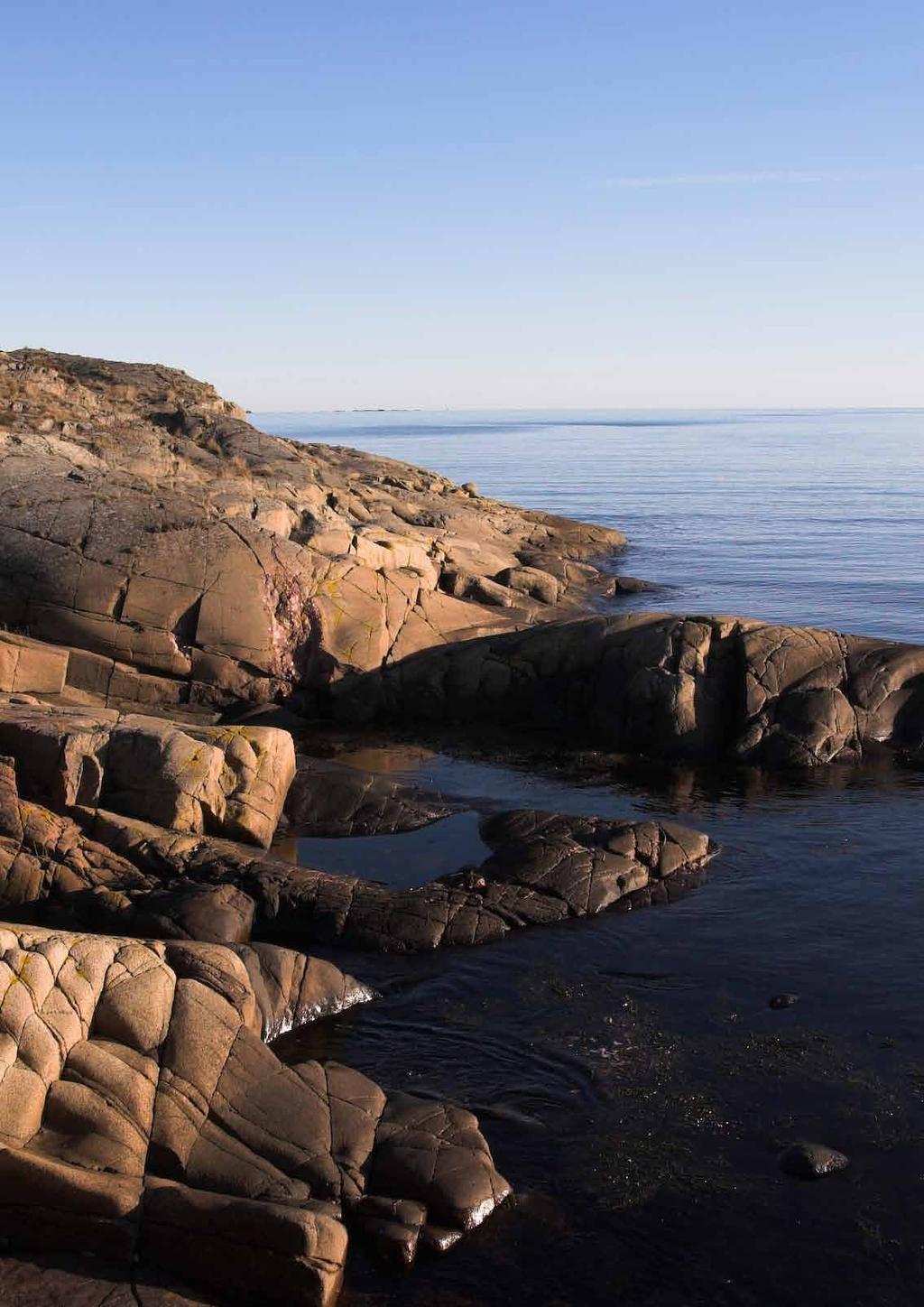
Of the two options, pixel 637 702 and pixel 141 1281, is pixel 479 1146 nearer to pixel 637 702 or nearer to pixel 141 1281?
pixel 141 1281

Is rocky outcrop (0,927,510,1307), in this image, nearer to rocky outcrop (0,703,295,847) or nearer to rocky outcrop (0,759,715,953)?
rocky outcrop (0,759,715,953)

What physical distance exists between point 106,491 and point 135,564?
3871 millimetres

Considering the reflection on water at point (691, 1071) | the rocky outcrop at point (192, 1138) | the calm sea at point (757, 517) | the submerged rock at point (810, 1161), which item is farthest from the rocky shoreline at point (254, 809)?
the calm sea at point (757, 517)

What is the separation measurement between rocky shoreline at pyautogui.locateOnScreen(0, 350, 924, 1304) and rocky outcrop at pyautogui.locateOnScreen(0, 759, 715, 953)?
5 cm

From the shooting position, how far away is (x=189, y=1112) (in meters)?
12.3

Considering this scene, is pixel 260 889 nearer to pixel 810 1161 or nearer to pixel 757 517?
pixel 810 1161

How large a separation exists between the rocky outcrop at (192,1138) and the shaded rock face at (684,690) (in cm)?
1613

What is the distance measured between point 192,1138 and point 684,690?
18.3 m

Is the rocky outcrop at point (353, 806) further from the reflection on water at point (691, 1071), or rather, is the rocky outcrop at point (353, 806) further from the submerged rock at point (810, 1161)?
the submerged rock at point (810, 1161)

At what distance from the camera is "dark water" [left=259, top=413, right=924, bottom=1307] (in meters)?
11.5

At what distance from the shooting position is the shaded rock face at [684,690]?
90.8 feet

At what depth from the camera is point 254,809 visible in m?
20.8

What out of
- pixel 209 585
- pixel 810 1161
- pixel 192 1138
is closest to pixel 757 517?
pixel 209 585

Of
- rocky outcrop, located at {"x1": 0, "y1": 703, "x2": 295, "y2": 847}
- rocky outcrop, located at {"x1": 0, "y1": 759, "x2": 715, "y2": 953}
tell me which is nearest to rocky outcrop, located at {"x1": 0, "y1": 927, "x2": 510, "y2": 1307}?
rocky outcrop, located at {"x1": 0, "y1": 759, "x2": 715, "y2": 953}
